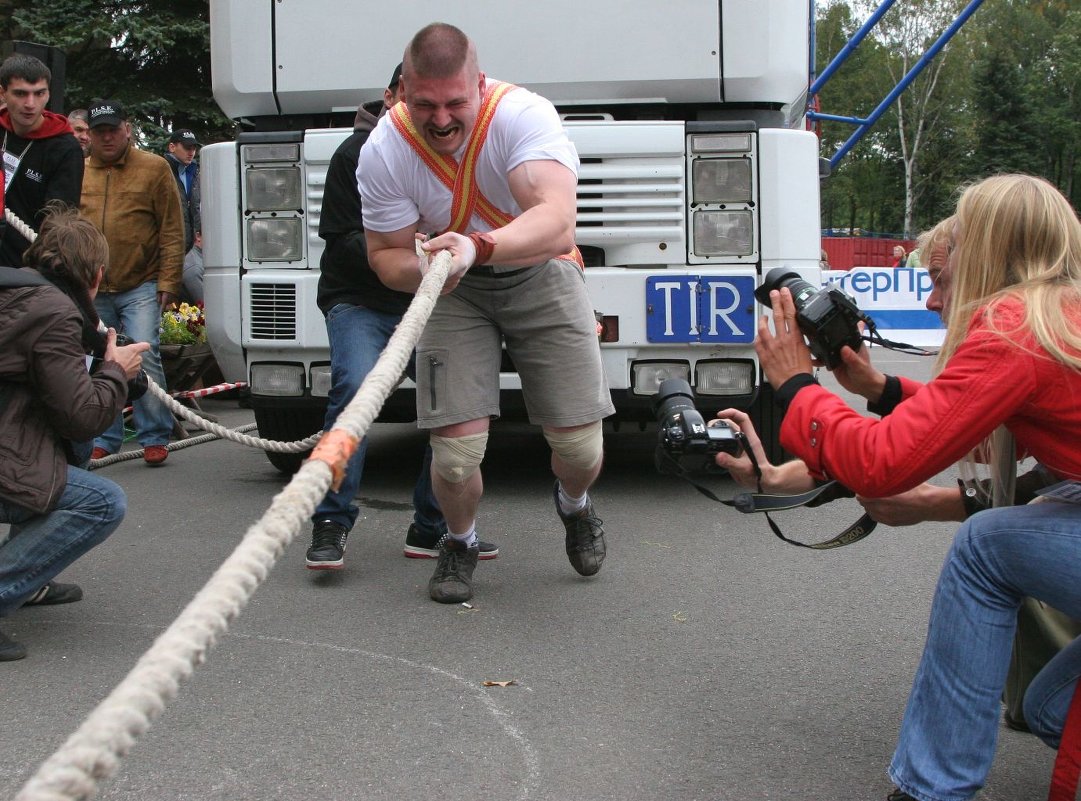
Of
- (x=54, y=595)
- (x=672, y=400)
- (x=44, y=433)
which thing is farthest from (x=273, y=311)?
(x=672, y=400)

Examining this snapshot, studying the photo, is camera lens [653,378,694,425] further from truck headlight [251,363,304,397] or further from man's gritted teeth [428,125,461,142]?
truck headlight [251,363,304,397]

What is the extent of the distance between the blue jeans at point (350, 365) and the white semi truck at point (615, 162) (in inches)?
43.5

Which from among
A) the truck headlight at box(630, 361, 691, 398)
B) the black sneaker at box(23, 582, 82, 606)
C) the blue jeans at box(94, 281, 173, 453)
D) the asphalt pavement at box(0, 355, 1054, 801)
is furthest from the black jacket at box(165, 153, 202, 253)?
A: the black sneaker at box(23, 582, 82, 606)

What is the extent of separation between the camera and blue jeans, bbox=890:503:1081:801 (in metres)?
2.47

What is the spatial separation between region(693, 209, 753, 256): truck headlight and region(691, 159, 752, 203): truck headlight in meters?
0.06

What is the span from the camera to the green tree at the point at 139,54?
1536 centimetres

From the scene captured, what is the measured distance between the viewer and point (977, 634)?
253cm

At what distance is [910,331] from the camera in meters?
16.7

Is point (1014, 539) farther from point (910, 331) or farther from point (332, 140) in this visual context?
point (910, 331)

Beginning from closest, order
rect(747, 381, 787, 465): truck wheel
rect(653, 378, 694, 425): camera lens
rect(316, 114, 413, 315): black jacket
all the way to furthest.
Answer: rect(653, 378, 694, 425): camera lens < rect(316, 114, 413, 315): black jacket < rect(747, 381, 787, 465): truck wheel

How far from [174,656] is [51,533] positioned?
96.2 inches

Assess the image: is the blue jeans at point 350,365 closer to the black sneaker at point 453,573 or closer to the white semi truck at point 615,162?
the black sneaker at point 453,573

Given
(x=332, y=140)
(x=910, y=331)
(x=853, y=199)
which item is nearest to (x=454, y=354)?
(x=332, y=140)

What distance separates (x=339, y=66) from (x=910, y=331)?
11965 mm
